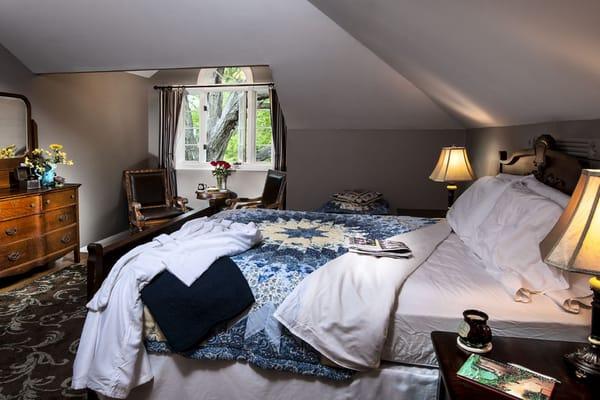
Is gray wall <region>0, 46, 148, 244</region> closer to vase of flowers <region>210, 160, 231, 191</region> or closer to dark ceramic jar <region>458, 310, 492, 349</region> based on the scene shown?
vase of flowers <region>210, 160, 231, 191</region>

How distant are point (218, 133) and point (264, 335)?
4470 millimetres

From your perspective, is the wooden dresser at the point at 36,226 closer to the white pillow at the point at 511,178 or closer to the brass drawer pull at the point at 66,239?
the brass drawer pull at the point at 66,239

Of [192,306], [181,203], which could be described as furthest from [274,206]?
[192,306]

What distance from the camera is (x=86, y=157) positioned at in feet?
16.1

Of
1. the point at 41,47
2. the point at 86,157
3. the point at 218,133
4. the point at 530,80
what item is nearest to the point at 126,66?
the point at 41,47

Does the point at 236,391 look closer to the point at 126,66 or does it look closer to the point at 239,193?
the point at 126,66

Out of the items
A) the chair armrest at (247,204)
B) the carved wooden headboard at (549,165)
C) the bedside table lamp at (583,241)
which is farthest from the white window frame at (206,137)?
the bedside table lamp at (583,241)

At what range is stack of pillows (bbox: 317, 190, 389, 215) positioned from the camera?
14.2 ft

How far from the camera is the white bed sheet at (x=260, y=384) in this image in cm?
169

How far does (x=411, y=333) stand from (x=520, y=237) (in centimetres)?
64

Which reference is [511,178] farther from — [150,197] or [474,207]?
[150,197]

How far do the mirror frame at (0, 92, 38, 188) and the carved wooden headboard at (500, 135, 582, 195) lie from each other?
13.5ft

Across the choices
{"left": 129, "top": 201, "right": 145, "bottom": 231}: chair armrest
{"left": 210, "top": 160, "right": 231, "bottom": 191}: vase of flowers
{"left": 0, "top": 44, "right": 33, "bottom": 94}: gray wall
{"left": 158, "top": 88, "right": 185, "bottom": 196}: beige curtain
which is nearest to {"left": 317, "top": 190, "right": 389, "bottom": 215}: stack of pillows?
{"left": 210, "top": 160, "right": 231, "bottom": 191}: vase of flowers

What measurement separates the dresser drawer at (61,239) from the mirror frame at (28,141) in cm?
60
